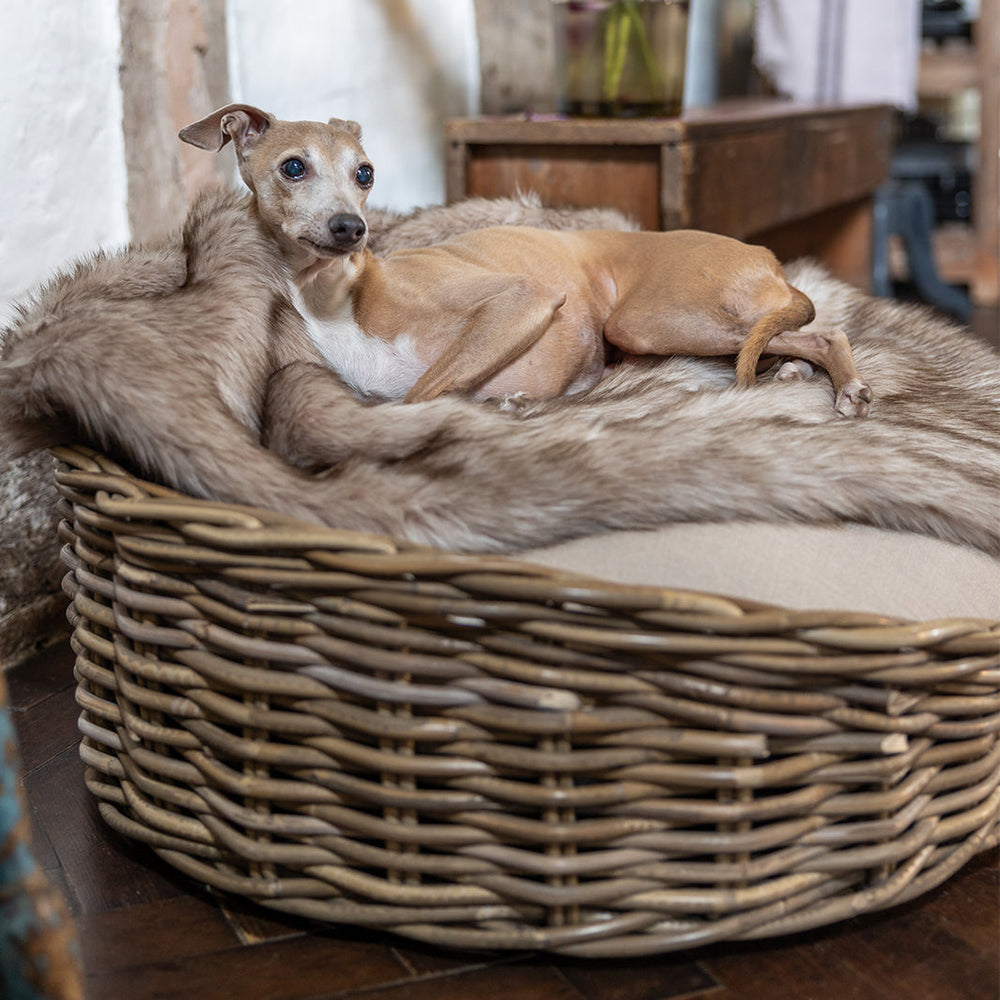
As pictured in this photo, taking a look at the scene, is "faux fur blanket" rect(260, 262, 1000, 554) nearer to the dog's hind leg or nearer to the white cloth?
the dog's hind leg

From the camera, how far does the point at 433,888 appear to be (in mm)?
1050

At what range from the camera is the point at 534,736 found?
999mm

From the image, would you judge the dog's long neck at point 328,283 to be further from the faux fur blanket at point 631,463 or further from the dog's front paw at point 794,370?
the dog's front paw at point 794,370

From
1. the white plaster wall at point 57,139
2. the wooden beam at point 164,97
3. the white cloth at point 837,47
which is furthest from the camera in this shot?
the white cloth at point 837,47

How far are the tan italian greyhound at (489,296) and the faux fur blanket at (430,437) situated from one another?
0.34ft

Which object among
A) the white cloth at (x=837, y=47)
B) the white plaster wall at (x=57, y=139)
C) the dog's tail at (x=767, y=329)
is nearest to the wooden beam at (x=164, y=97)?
the white plaster wall at (x=57, y=139)

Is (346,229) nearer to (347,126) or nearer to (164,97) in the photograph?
(347,126)

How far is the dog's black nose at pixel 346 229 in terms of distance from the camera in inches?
55.2

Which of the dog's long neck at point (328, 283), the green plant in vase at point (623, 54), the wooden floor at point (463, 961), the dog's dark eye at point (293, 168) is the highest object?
the green plant in vase at point (623, 54)

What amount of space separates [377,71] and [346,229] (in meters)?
1.29

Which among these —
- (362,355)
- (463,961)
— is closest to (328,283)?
(362,355)

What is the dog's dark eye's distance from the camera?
147 centimetres

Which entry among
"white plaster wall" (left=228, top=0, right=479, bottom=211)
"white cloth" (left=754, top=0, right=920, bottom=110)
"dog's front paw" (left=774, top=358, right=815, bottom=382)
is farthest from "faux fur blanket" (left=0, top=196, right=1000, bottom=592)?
"white cloth" (left=754, top=0, right=920, bottom=110)

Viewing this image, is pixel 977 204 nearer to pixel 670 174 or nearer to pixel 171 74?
pixel 670 174
